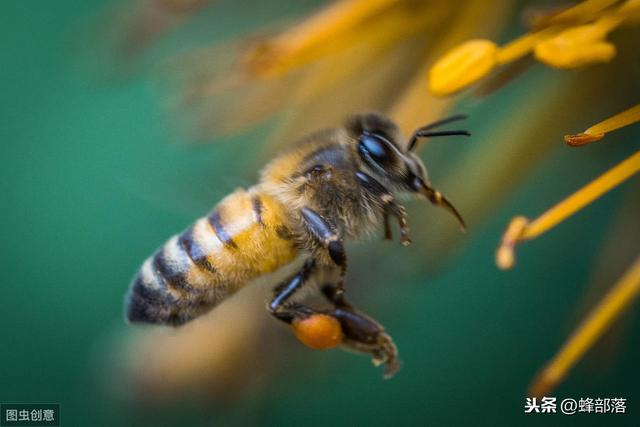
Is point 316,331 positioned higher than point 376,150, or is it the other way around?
point 376,150

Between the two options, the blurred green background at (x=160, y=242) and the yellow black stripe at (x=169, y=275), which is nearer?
the yellow black stripe at (x=169, y=275)

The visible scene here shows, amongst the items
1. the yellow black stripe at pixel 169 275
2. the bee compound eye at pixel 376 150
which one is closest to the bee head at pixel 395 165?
the bee compound eye at pixel 376 150

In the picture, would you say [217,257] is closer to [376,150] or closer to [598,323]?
[376,150]

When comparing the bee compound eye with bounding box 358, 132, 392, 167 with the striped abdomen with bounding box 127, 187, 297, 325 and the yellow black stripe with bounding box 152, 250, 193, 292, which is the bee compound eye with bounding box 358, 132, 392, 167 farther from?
the yellow black stripe with bounding box 152, 250, 193, 292

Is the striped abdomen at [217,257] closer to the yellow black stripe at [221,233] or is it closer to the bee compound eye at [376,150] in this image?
the yellow black stripe at [221,233]

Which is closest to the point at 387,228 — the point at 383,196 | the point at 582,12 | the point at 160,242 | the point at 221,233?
the point at 383,196

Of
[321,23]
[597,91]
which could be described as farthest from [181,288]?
[597,91]

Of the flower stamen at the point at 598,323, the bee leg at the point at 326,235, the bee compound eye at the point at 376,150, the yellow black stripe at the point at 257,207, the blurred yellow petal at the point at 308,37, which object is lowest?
the flower stamen at the point at 598,323

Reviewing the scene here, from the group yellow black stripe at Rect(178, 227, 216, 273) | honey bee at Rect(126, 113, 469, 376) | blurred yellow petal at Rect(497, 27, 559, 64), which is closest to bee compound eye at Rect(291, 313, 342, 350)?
honey bee at Rect(126, 113, 469, 376)
